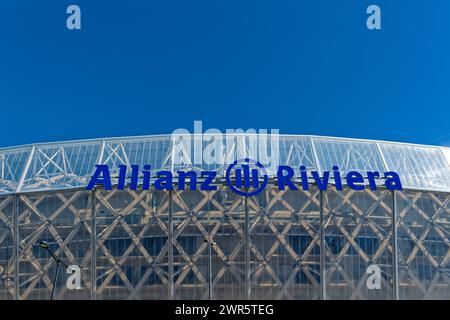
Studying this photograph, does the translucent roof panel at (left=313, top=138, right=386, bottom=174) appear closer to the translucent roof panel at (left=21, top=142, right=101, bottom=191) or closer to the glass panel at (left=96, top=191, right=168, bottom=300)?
the glass panel at (left=96, top=191, right=168, bottom=300)

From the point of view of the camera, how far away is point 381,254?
4784 cm

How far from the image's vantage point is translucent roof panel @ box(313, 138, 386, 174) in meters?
49.1

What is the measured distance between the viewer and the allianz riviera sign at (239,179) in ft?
145

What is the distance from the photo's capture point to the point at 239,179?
146ft

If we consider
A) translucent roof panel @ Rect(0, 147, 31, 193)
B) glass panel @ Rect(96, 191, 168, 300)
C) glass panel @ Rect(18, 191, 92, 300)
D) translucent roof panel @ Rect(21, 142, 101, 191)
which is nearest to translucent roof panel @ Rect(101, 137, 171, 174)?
translucent roof panel @ Rect(21, 142, 101, 191)

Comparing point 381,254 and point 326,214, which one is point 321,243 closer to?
point 326,214

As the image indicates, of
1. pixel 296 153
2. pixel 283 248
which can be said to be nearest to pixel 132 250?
pixel 283 248

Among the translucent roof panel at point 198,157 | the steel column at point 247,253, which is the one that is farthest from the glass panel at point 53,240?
the steel column at point 247,253

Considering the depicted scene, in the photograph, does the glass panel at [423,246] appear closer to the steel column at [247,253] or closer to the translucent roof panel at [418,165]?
the translucent roof panel at [418,165]

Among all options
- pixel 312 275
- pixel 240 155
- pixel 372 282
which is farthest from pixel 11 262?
pixel 372 282

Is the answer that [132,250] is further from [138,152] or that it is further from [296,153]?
[296,153]

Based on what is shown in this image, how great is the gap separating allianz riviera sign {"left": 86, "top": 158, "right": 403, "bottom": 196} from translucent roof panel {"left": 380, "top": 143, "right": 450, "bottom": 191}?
4063 mm

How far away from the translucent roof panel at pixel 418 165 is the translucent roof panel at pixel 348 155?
1.25m
